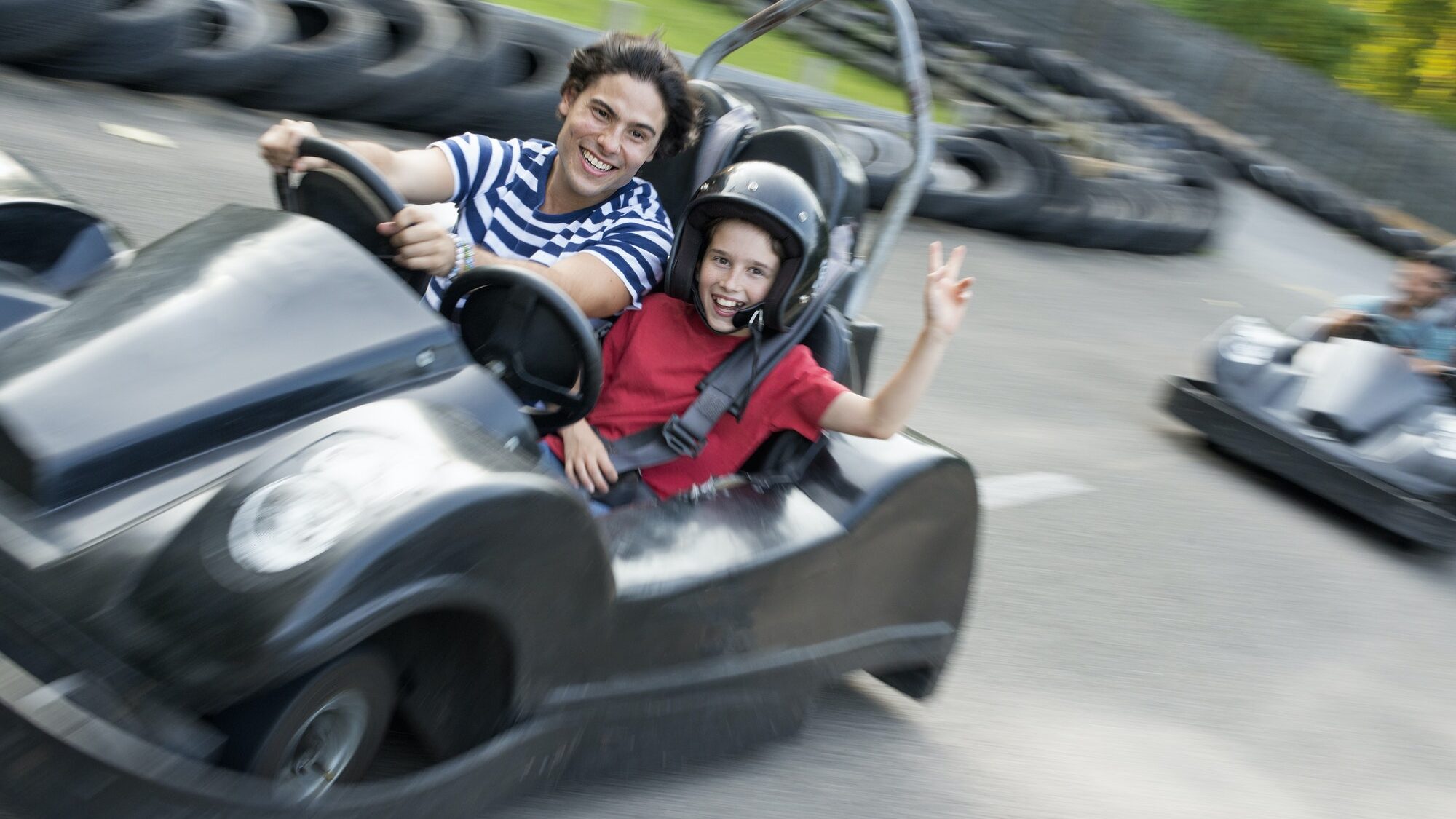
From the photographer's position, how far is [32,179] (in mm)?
2270

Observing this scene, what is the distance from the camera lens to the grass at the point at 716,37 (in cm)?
1108

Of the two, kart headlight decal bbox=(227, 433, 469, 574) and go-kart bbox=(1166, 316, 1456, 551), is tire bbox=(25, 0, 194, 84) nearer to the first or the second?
go-kart bbox=(1166, 316, 1456, 551)

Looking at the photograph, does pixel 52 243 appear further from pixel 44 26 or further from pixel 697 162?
pixel 44 26

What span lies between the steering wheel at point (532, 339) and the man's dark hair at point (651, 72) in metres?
0.72

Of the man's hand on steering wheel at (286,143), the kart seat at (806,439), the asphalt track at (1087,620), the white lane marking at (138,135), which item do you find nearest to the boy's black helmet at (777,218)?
the kart seat at (806,439)

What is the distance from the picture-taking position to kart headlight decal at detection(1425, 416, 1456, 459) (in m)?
4.50

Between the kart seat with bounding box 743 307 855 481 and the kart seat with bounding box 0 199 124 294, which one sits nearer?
the kart seat with bounding box 0 199 124 294

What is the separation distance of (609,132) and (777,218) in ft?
1.46

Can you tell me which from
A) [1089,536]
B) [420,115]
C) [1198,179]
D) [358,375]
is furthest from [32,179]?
[1198,179]

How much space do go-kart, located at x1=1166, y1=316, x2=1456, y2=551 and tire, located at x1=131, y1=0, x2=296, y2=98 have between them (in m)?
4.16

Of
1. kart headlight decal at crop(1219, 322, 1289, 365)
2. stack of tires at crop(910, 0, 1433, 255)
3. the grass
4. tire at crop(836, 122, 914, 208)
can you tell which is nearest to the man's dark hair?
kart headlight decal at crop(1219, 322, 1289, 365)

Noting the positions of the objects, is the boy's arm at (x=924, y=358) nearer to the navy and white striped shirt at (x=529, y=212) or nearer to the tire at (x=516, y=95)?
the navy and white striped shirt at (x=529, y=212)

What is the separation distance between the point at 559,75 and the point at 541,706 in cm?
533

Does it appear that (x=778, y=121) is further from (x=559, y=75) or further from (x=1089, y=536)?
(x=1089, y=536)
